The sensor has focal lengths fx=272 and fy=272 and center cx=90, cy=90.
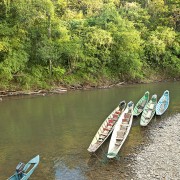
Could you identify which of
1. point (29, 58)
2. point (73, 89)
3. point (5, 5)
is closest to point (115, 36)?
point (73, 89)

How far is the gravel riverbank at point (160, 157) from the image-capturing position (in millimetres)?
13414

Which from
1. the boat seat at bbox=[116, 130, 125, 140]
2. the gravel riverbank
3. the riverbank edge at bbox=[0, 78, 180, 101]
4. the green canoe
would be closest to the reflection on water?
the boat seat at bbox=[116, 130, 125, 140]

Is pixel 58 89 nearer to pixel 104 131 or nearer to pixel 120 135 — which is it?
pixel 104 131

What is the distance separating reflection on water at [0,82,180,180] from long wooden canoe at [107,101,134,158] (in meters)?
0.47

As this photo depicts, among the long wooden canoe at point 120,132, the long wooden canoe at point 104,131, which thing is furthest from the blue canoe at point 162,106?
the long wooden canoe at point 104,131

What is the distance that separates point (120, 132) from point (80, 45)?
2248 centimetres

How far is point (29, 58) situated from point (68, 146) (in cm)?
2128

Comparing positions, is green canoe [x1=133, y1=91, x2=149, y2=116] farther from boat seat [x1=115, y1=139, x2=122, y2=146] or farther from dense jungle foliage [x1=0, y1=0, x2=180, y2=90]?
dense jungle foliage [x1=0, y1=0, x2=180, y2=90]

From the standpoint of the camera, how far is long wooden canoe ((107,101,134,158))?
15453 mm

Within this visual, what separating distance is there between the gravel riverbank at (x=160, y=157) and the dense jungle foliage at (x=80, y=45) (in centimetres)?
1966

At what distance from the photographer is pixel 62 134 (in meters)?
19.3

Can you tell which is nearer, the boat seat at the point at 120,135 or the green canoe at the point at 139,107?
the boat seat at the point at 120,135

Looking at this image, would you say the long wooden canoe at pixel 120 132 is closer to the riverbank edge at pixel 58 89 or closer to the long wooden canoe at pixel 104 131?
the long wooden canoe at pixel 104 131

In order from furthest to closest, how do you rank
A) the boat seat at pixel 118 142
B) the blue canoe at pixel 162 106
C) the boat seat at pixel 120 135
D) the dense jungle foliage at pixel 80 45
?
the dense jungle foliage at pixel 80 45, the blue canoe at pixel 162 106, the boat seat at pixel 120 135, the boat seat at pixel 118 142
